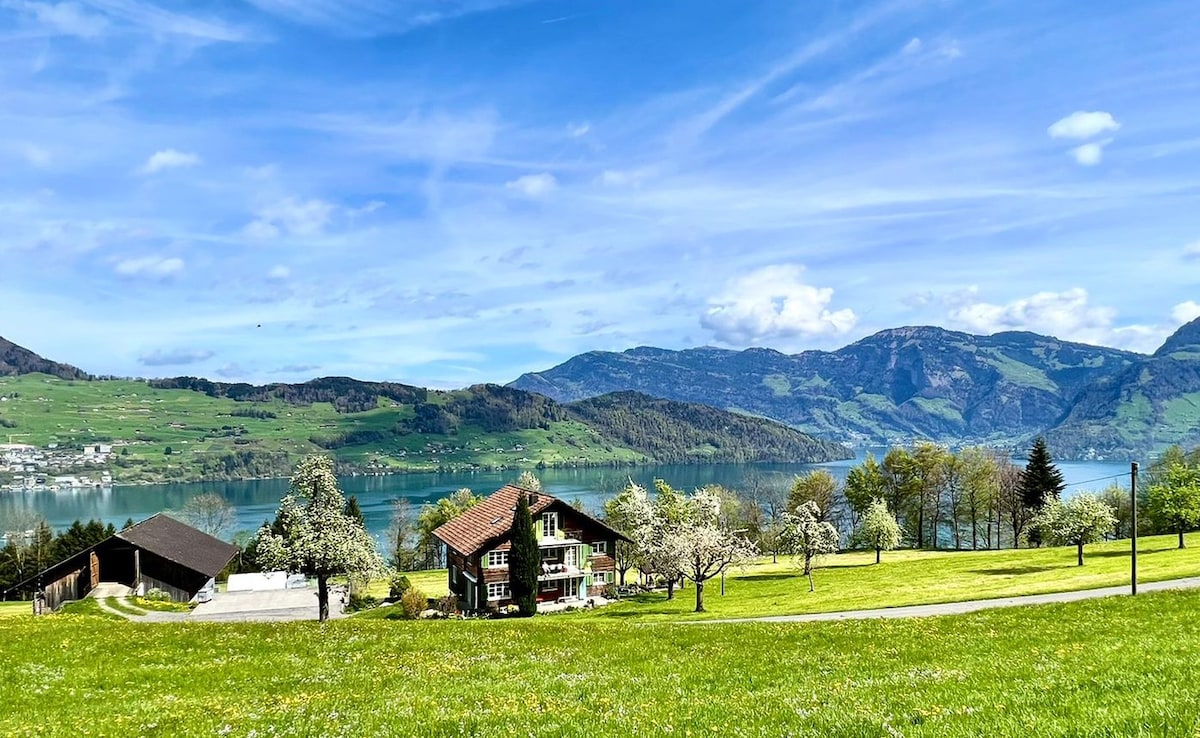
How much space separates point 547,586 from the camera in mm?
71375

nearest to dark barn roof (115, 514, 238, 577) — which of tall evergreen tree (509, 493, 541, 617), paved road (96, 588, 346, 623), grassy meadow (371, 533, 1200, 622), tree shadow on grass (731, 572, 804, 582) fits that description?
paved road (96, 588, 346, 623)

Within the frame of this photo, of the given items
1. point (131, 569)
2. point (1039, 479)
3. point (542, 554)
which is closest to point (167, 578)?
point (131, 569)

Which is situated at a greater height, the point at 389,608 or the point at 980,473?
the point at 980,473

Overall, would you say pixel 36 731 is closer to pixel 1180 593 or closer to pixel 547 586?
pixel 1180 593

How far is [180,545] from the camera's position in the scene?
81250 mm

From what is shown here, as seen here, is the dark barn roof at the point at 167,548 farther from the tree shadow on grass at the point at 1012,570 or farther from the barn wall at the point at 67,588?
the tree shadow on grass at the point at 1012,570

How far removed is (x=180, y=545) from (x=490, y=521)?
39141 millimetres

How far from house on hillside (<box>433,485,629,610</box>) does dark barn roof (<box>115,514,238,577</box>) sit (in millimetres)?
28514

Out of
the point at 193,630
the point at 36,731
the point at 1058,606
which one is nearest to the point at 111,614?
the point at 193,630

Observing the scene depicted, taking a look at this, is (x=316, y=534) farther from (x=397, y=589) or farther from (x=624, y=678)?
(x=397, y=589)

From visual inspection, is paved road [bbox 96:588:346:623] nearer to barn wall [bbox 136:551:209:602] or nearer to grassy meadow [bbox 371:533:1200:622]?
barn wall [bbox 136:551:209:602]

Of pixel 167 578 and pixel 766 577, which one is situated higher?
pixel 167 578

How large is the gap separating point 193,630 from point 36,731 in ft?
52.0

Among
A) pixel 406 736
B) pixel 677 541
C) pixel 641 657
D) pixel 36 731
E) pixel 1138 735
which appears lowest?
pixel 677 541
